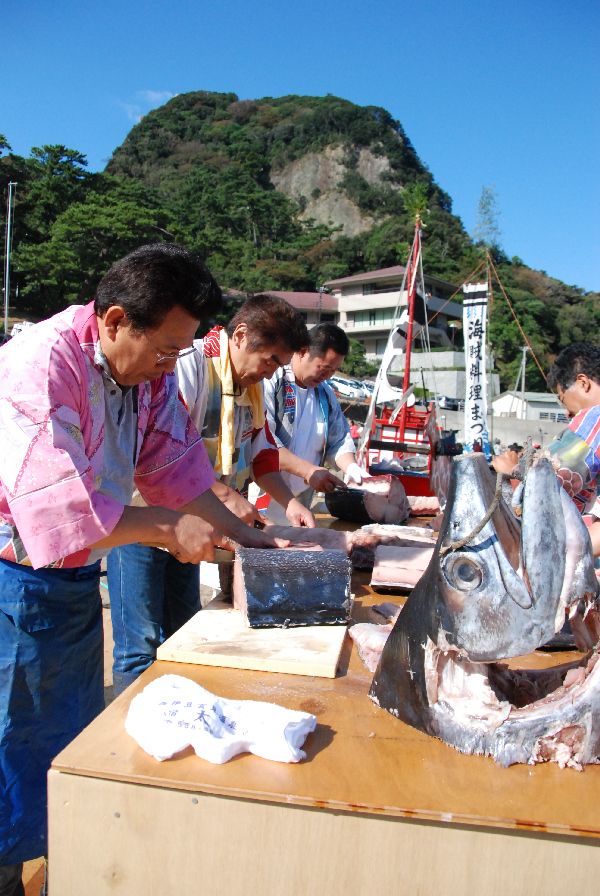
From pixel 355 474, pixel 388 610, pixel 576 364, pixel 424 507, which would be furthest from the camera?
pixel 355 474

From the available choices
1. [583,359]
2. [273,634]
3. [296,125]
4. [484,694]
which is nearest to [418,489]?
[583,359]

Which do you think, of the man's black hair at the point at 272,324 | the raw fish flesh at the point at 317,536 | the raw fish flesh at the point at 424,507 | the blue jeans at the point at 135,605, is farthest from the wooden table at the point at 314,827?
the raw fish flesh at the point at 424,507

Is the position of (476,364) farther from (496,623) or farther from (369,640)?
(496,623)

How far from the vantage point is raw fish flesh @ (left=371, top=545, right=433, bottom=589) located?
8.07ft

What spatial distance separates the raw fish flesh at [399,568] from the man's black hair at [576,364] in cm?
156

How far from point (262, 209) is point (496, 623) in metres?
74.6

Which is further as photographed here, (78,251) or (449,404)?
(78,251)

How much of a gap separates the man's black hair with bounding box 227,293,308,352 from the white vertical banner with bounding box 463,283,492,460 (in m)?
10.6

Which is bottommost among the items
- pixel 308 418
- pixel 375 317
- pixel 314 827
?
pixel 314 827

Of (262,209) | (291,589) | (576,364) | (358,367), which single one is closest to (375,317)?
(358,367)

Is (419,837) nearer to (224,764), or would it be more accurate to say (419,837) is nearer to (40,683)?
(224,764)


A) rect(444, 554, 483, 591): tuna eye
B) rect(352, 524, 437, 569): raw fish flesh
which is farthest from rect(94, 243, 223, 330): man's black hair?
rect(352, 524, 437, 569): raw fish flesh

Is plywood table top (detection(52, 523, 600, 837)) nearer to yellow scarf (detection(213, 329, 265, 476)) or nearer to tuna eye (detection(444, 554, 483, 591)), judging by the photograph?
tuna eye (detection(444, 554, 483, 591))

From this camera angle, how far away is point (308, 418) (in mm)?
4309
